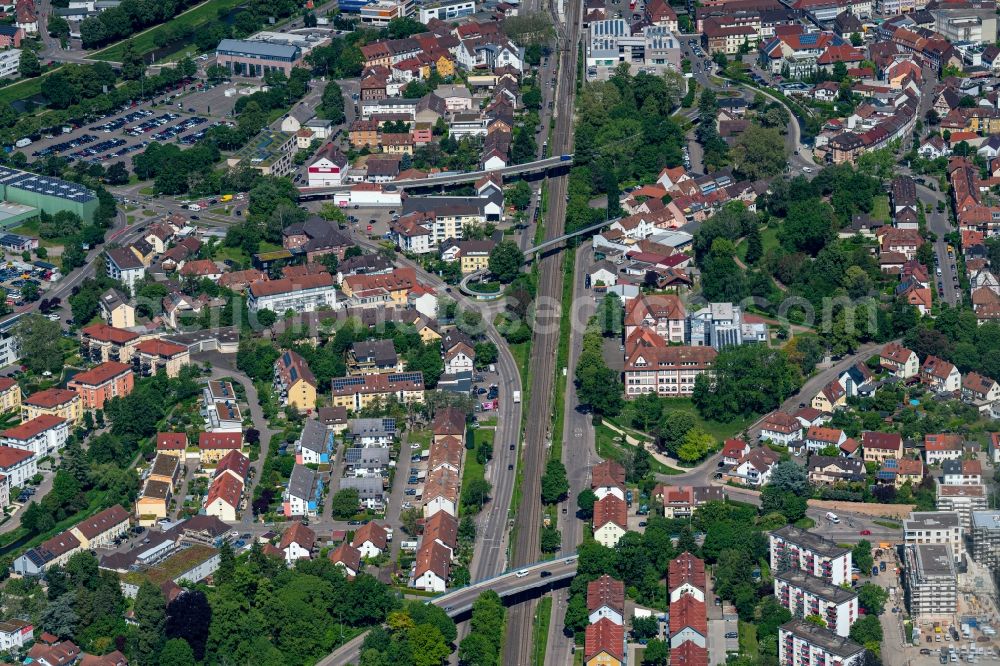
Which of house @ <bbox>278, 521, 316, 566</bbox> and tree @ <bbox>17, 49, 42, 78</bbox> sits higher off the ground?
tree @ <bbox>17, 49, 42, 78</bbox>

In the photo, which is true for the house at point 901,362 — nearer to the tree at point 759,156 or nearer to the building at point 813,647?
the tree at point 759,156

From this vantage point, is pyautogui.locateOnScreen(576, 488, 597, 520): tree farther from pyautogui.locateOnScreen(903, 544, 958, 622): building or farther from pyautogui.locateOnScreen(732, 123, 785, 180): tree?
pyautogui.locateOnScreen(732, 123, 785, 180): tree

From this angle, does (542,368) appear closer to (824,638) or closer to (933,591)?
(933,591)

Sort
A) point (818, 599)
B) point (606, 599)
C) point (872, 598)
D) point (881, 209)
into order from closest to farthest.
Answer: point (818, 599)
point (606, 599)
point (872, 598)
point (881, 209)

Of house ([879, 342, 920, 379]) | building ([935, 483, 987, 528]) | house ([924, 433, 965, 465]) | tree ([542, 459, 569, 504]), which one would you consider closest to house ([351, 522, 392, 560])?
tree ([542, 459, 569, 504])

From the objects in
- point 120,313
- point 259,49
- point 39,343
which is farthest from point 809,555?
point 259,49

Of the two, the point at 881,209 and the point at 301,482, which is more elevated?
the point at 881,209
